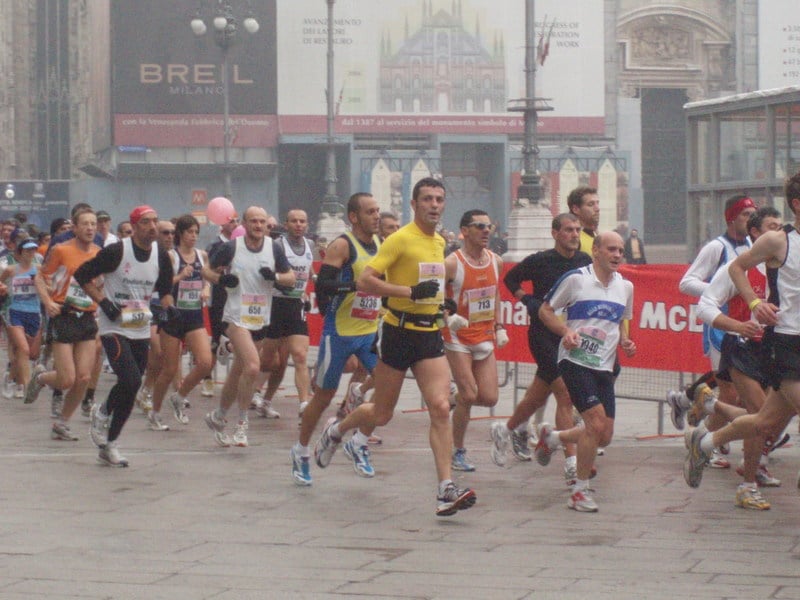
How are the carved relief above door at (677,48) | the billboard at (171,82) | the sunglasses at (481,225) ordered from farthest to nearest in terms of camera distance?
the carved relief above door at (677,48), the billboard at (171,82), the sunglasses at (481,225)

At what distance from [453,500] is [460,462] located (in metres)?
2.05

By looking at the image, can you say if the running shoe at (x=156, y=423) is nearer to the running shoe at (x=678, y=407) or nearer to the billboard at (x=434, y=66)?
the running shoe at (x=678, y=407)

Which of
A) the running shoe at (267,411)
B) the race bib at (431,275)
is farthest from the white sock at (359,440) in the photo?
the running shoe at (267,411)

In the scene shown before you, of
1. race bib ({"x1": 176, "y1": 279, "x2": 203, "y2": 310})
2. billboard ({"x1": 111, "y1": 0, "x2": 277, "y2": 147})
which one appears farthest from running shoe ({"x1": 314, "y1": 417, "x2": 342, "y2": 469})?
billboard ({"x1": 111, "y1": 0, "x2": 277, "y2": 147})

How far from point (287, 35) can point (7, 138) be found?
26276mm

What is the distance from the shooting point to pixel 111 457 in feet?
31.2

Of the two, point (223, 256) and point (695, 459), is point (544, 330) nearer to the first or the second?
point (695, 459)

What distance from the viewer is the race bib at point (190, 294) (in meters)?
12.3

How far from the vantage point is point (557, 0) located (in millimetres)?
59375

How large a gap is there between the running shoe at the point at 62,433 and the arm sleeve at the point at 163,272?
1607mm

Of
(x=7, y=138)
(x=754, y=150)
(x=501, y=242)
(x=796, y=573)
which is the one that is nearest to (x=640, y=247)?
(x=501, y=242)

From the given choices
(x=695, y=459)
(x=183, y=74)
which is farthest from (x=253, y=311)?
(x=183, y=74)

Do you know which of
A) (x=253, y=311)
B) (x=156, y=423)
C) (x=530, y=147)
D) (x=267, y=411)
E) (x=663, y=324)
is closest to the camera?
(x=253, y=311)

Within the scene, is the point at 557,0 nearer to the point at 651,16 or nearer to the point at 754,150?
the point at 651,16
